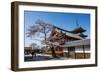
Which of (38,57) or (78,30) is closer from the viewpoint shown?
(38,57)

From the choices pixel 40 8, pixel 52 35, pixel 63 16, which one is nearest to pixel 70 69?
pixel 52 35

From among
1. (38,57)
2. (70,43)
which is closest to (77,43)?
(70,43)

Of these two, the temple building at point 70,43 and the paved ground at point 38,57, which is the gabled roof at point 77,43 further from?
the paved ground at point 38,57

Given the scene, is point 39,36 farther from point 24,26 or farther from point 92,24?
point 92,24

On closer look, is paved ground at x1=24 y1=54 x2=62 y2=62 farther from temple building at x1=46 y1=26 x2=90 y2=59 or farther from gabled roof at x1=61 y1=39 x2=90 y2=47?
gabled roof at x1=61 y1=39 x2=90 y2=47

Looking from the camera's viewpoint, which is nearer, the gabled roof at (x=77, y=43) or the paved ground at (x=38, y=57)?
the paved ground at (x=38, y=57)

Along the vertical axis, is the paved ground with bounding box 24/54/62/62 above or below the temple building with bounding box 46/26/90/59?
below

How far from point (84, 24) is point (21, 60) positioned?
2.09ft

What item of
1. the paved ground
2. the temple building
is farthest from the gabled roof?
the paved ground

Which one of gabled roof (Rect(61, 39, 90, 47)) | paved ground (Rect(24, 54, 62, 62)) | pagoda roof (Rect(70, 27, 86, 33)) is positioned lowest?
paved ground (Rect(24, 54, 62, 62))

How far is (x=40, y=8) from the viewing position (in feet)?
5.98

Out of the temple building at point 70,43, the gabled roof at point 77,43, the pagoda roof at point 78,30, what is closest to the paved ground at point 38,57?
the temple building at point 70,43

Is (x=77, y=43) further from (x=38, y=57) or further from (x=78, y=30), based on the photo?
(x=38, y=57)

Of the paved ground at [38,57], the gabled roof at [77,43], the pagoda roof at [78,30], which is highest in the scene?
the pagoda roof at [78,30]
